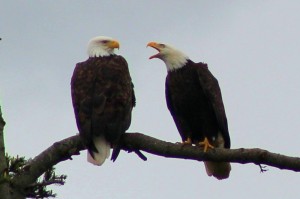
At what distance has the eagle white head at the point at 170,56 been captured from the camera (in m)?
7.59

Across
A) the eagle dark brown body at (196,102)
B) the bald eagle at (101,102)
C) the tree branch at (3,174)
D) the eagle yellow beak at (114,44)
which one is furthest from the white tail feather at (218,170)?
the tree branch at (3,174)

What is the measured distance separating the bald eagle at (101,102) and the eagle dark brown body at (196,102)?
803 millimetres

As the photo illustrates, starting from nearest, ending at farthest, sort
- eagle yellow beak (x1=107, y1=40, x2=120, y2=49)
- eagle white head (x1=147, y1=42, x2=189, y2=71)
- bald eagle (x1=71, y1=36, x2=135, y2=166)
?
1. bald eagle (x1=71, y1=36, x2=135, y2=166)
2. eagle yellow beak (x1=107, y1=40, x2=120, y2=49)
3. eagle white head (x1=147, y1=42, x2=189, y2=71)

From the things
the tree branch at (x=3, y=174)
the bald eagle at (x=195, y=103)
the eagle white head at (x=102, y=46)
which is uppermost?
the eagle white head at (x=102, y=46)

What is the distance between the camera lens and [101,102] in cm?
625

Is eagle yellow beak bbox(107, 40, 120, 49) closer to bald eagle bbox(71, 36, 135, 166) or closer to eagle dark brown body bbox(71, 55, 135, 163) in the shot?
bald eagle bbox(71, 36, 135, 166)

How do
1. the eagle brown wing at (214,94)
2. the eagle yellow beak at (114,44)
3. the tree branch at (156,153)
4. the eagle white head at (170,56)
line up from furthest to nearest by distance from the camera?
the eagle white head at (170,56) < the eagle yellow beak at (114,44) < the eagle brown wing at (214,94) < the tree branch at (156,153)

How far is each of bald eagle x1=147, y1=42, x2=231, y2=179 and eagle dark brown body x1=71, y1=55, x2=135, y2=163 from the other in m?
0.83

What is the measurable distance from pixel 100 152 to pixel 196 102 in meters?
1.77

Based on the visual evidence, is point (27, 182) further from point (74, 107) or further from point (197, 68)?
point (197, 68)

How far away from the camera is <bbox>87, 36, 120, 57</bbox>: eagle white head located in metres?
7.38

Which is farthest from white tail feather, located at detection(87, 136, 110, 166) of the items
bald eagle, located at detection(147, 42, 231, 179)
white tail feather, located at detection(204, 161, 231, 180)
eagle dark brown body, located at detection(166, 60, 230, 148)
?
white tail feather, located at detection(204, 161, 231, 180)

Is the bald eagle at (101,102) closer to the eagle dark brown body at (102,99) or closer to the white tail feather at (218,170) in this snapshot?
the eagle dark brown body at (102,99)

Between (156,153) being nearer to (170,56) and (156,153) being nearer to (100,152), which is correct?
(100,152)
